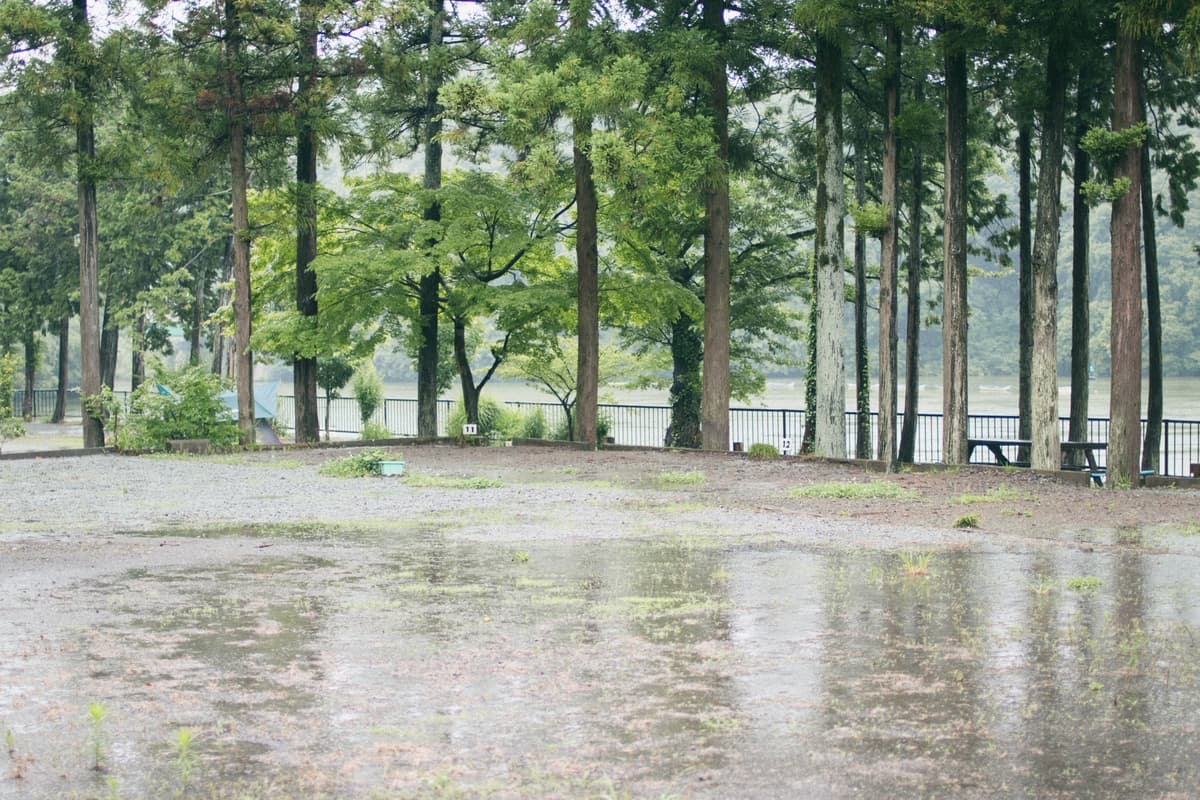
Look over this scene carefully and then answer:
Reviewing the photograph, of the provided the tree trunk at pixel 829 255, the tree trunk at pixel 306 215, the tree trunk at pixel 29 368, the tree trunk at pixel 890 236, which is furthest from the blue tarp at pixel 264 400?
the tree trunk at pixel 890 236

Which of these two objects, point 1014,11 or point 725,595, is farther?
point 1014,11

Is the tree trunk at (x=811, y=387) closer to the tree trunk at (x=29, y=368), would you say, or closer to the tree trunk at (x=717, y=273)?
the tree trunk at (x=717, y=273)

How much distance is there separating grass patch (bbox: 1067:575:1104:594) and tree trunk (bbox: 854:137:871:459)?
20.6 metres

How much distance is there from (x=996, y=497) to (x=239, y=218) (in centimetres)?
1795

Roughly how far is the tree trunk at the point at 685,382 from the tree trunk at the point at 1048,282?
14501mm

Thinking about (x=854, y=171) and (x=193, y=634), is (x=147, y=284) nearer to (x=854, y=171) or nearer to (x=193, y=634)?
(x=854, y=171)

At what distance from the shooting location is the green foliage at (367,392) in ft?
147

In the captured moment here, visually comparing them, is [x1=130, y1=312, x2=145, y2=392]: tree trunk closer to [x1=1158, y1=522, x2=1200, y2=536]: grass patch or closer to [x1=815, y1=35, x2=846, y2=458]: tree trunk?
[x1=815, y1=35, x2=846, y2=458]: tree trunk

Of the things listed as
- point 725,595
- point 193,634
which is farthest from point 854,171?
point 193,634

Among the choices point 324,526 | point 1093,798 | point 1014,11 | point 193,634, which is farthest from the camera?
point 1014,11

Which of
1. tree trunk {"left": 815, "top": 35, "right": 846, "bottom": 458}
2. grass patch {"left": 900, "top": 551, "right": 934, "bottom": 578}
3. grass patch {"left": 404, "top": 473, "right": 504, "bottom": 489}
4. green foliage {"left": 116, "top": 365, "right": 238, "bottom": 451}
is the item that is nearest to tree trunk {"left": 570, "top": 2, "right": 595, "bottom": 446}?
tree trunk {"left": 815, "top": 35, "right": 846, "bottom": 458}

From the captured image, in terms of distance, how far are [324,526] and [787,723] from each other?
357 inches

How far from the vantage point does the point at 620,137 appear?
24.8 m

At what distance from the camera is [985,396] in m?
80.5
